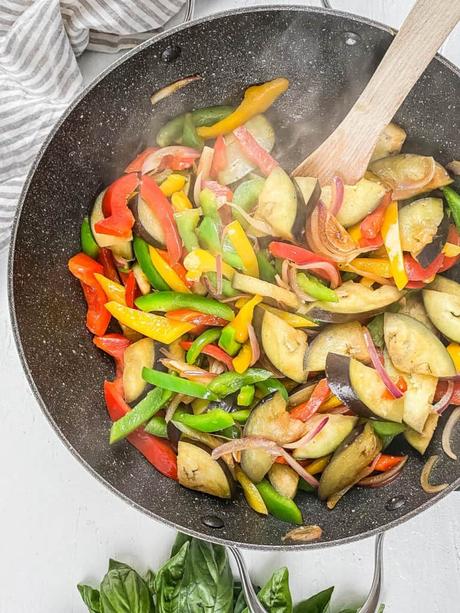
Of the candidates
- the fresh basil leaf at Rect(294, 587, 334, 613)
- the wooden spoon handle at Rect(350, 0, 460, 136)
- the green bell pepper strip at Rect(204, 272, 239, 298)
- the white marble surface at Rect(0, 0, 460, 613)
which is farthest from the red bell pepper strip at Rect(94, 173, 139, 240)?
the fresh basil leaf at Rect(294, 587, 334, 613)

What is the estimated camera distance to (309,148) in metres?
1.80

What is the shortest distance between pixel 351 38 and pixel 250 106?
0.27 m

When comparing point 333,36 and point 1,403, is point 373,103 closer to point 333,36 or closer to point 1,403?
point 333,36

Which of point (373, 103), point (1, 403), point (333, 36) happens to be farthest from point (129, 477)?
point (333, 36)

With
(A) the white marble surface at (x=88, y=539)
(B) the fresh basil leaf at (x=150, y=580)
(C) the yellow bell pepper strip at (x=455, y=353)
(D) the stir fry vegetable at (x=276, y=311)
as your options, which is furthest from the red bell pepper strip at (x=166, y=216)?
(B) the fresh basil leaf at (x=150, y=580)

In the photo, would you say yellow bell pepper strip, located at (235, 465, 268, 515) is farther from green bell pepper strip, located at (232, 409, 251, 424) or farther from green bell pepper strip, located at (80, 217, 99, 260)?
green bell pepper strip, located at (80, 217, 99, 260)

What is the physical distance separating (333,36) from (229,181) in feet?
1.32

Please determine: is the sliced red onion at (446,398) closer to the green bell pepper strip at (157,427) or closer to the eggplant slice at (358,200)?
the eggplant slice at (358,200)

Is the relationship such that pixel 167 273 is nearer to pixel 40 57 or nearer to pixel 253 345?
pixel 253 345

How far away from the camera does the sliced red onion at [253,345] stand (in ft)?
5.16

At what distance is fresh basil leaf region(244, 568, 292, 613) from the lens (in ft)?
5.78

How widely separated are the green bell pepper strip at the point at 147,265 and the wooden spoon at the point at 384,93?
383 millimetres

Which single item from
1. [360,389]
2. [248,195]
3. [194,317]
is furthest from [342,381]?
[248,195]

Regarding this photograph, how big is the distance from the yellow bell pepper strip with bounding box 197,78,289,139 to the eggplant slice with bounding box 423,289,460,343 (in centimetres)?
58
